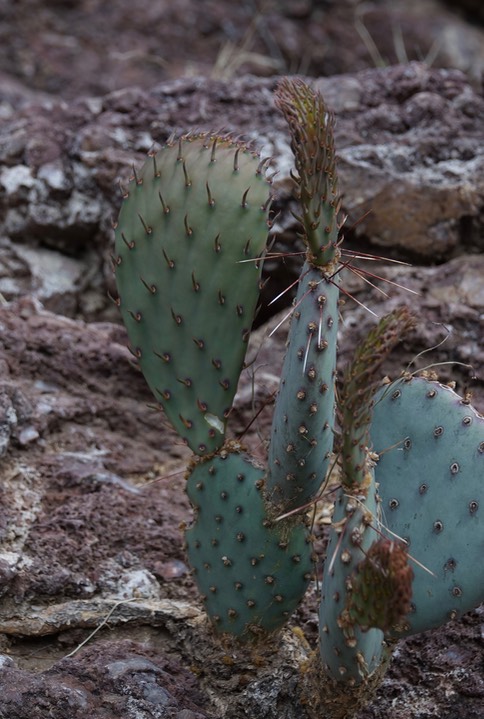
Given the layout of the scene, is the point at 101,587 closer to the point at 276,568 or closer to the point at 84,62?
the point at 276,568

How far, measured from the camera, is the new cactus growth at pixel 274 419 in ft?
5.89

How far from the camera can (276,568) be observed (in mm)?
1966

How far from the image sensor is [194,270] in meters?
1.95

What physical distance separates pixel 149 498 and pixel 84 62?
3.22 metres

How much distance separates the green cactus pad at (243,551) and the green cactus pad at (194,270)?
7 cm

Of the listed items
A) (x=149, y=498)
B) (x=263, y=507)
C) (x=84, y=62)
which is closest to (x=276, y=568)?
(x=263, y=507)

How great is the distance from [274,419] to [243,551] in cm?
27

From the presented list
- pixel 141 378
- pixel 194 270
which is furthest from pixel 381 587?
pixel 141 378

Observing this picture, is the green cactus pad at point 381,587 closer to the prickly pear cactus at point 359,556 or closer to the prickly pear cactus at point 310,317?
the prickly pear cactus at point 359,556

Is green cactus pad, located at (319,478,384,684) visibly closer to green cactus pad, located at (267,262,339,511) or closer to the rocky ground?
green cactus pad, located at (267,262,339,511)

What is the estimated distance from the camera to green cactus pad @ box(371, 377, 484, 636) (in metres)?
1.90

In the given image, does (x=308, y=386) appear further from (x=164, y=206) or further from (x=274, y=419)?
(x=164, y=206)

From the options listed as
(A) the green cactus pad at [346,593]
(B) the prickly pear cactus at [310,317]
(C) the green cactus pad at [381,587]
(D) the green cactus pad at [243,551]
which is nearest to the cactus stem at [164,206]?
(B) the prickly pear cactus at [310,317]

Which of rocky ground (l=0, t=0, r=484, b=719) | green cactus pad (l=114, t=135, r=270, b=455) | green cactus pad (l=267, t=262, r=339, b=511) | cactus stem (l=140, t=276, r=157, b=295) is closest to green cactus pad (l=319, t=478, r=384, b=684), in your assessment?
green cactus pad (l=267, t=262, r=339, b=511)
